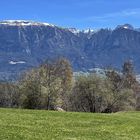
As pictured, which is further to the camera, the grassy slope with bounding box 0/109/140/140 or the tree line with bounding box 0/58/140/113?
the tree line with bounding box 0/58/140/113

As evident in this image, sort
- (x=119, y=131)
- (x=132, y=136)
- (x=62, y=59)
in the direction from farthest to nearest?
(x=62, y=59) → (x=119, y=131) → (x=132, y=136)

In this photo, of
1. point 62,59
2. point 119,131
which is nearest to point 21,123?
point 119,131

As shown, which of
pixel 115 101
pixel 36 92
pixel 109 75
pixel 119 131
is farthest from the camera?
pixel 109 75

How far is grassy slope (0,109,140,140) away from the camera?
3146 cm

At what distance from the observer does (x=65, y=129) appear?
3575cm

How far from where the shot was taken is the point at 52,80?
402 feet

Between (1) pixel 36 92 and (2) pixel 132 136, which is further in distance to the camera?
(1) pixel 36 92

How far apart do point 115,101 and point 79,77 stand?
10572mm

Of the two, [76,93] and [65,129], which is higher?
[65,129]

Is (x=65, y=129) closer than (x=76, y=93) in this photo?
Yes

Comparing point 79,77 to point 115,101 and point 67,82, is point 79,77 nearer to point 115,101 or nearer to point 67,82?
point 115,101

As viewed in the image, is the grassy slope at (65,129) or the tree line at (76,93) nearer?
the grassy slope at (65,129)

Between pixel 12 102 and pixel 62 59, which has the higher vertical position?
pixel 62 59

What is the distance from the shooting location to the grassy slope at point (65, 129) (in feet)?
103
